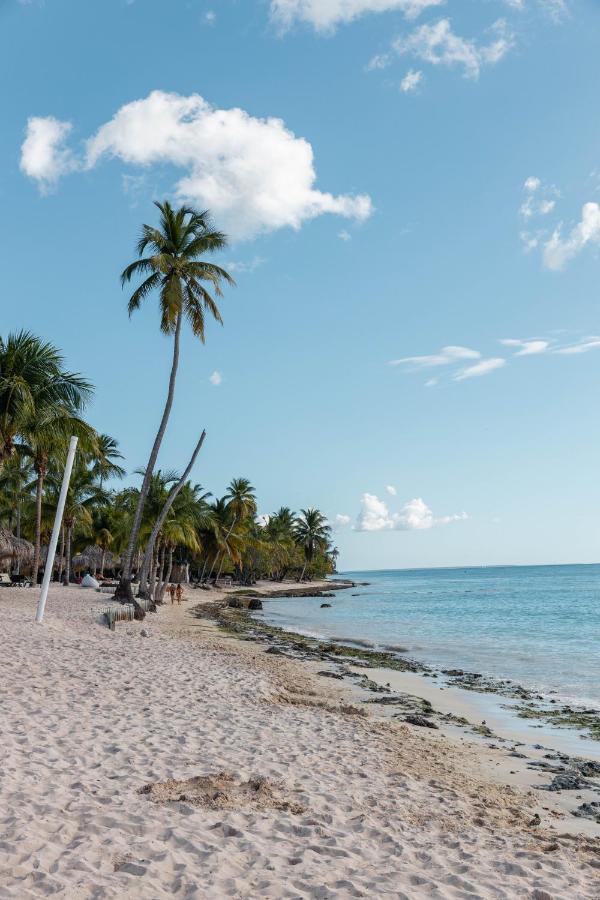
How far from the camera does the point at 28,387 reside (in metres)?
19.5

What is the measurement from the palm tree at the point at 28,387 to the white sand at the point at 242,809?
10475 millimetres

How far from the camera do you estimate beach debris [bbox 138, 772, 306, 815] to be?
202 inches

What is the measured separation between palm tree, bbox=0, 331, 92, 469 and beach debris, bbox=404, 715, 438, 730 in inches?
541

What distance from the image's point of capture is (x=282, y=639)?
21969 millimetres

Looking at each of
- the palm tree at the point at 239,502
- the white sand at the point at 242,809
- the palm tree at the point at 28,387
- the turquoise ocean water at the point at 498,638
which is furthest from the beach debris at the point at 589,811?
the palm tree at the point at 239,502

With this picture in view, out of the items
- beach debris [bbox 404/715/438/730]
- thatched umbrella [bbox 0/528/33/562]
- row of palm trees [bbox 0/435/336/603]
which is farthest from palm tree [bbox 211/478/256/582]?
beach debris [bbox 404/715/438/730]

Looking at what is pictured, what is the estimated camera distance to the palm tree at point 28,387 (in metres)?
19.0

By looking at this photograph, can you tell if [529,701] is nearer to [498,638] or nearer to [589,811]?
[589,811]

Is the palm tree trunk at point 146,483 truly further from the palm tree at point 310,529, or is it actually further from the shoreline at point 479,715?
the palm tree at point 310,529

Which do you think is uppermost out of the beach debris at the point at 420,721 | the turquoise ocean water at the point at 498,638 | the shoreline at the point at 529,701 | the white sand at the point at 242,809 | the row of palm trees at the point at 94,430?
the row of palm trees at the point at 94,430

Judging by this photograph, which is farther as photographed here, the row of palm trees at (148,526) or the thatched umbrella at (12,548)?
the row of palm trees at (148,526)

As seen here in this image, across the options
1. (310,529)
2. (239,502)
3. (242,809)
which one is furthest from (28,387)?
(310,529)

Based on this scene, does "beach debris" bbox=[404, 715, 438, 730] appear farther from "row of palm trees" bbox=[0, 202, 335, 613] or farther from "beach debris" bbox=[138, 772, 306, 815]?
"row of palm trees" bbox=[0, 202, 335, 613]

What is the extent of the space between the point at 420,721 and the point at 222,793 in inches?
218
